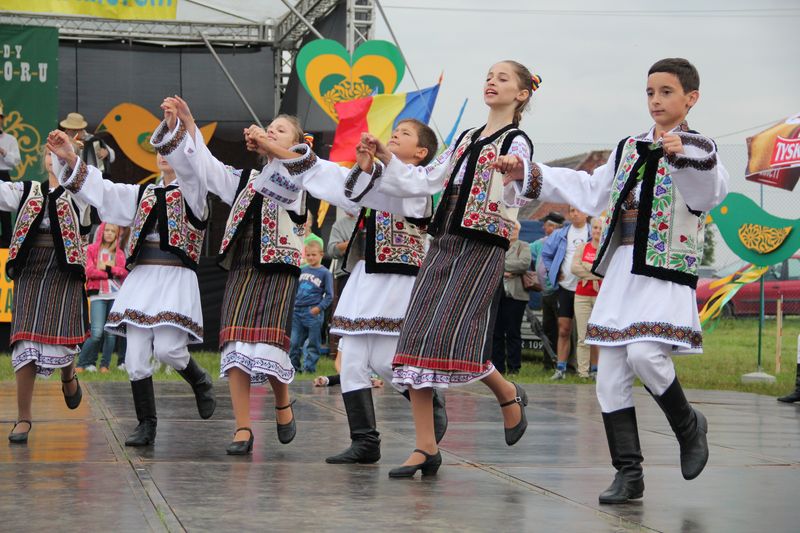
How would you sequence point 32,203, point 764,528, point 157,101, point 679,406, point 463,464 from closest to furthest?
1. point 764,528
2. point 679,406
3. point 463,464
4. point 32,203
5. point 157,101

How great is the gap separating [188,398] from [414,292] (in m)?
3.50

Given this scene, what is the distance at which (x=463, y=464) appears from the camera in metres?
5.21

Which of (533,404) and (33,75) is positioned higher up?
(33,75)

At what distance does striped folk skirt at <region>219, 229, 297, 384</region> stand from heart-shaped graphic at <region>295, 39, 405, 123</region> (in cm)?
818

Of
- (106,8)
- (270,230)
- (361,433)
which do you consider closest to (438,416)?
(361,433)

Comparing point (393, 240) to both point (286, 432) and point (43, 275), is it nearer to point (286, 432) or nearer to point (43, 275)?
point (286, 432)

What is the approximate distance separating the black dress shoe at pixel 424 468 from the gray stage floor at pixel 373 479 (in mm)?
65

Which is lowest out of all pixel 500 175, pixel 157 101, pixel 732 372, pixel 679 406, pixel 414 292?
pixel 732 372

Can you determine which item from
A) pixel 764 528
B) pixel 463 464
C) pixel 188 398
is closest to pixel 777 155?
pixel 188 398

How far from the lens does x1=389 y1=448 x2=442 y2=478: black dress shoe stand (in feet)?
15.7

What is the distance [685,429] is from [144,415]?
264cm

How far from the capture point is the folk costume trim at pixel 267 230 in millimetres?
5555

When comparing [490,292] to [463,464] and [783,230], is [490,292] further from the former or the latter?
[783,230]

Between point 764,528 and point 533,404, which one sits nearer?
point 764,528
